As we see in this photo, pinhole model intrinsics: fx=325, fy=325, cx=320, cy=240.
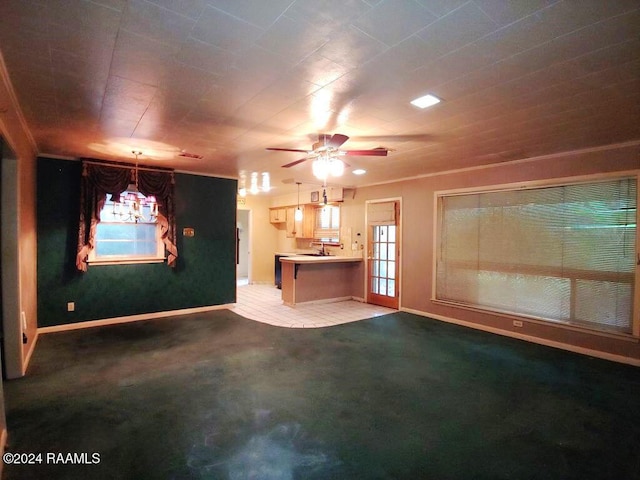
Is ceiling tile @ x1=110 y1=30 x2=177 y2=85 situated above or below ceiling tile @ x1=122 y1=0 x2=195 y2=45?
above

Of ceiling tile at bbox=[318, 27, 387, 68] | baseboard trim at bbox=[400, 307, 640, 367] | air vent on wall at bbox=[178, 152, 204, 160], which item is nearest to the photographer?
ceiling tile at bbox=[318, 27, 387, 68]

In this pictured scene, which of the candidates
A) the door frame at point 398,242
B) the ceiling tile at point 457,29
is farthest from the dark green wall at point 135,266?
the ceiling tile at point 457,29

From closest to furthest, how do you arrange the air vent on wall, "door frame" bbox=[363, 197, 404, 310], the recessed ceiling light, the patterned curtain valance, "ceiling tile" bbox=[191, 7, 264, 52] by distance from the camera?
"ceiling tile" bbox=[191, 7, 264, 52] → the recessed ceiling light → the air vent on wall → the patterned curtain valance → "door frame" bbox=[363, 197, 404, 310]

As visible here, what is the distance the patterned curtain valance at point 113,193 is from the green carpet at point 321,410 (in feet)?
5.00

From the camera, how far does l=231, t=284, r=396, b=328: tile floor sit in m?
5.32

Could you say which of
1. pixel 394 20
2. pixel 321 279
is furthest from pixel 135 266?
pixel 394 20

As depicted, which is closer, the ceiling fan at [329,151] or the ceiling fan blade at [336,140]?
the ceiling fan blade at [336,140]

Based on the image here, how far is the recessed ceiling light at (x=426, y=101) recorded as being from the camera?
255 centimetres

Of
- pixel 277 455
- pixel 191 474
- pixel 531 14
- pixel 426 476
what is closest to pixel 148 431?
pixel 191 474

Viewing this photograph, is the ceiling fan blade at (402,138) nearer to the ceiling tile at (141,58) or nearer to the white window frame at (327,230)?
the ceiling tile at (141,58)

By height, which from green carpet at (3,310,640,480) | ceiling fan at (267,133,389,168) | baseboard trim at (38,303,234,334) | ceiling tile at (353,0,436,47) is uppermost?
ceiling tile at (353,0,436,47)

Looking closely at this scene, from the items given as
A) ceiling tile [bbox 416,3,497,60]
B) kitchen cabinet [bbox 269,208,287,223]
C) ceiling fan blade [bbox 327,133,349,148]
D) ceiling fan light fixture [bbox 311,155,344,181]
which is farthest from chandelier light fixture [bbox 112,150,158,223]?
ceiling tile [bbox 416,3,497,60]

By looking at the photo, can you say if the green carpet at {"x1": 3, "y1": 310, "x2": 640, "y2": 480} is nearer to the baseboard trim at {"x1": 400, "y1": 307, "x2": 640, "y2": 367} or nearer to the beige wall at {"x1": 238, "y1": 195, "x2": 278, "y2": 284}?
the baseboard trim at {"x1": 400, "y1": 307, "x2": 640, "y2": 367}

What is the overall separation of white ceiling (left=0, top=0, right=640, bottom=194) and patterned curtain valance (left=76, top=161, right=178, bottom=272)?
115 cm
